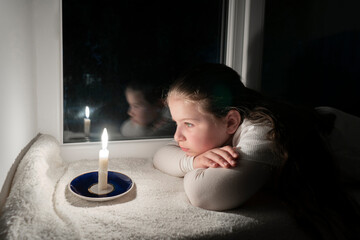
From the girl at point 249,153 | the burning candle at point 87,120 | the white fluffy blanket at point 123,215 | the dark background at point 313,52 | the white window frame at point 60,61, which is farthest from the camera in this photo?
the dark background at point 313,52

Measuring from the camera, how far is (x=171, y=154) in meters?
1.16

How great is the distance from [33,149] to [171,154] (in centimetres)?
49

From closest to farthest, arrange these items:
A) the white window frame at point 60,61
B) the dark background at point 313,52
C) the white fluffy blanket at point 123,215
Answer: the white fluffy blanket at point 123,215
the white window frame at point 60,61
the dark background at point 313,52

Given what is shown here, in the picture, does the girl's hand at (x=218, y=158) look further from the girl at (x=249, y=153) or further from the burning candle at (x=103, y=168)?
the burning candle at (x=103, y=168)

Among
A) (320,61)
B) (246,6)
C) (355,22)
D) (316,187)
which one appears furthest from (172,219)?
(355,22)

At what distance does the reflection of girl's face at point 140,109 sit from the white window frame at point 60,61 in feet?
0.35

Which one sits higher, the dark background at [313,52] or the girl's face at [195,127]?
the dark background at [313,52]

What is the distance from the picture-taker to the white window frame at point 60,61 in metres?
1.16

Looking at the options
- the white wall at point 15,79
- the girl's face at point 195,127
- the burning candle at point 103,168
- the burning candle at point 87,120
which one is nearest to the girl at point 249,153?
the girl's face at point 195,127

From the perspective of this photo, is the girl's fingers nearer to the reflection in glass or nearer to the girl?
the girl

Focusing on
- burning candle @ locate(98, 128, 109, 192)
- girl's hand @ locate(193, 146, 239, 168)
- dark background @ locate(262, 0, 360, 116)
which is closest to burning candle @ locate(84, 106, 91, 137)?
burning candle @ locate(98, 128, 109, 192)

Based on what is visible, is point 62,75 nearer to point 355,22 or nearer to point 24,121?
point 24,121

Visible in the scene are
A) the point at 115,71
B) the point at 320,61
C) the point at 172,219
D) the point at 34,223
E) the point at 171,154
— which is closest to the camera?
the point at 34,223

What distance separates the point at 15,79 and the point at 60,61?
346 mm
